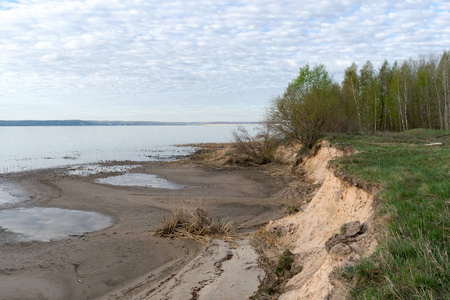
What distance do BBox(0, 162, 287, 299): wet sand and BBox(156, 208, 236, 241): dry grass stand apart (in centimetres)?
37

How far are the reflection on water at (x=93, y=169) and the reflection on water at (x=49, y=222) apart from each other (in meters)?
9.95

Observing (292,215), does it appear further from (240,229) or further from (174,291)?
(174,291)

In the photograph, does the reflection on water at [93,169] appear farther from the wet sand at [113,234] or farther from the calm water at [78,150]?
the calm water at [78,150]

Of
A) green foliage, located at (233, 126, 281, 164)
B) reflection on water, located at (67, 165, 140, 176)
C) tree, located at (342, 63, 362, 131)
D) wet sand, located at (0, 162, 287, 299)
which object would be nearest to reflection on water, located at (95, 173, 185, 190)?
wet sand, located at (0, 162, 287, 299)

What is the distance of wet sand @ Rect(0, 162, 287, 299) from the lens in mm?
7781

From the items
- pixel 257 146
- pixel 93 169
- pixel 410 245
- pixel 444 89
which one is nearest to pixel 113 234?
pixel 410 245

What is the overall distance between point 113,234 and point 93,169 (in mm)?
16596

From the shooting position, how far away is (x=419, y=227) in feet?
17.0

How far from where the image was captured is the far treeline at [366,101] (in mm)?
25797

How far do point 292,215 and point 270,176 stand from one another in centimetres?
1277

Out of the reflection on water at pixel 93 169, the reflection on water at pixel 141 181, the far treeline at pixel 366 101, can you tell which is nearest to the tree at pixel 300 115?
the far treeline at pixel 366 101

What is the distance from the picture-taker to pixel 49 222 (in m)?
12.8

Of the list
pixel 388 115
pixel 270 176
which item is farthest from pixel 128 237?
pixel 388 115

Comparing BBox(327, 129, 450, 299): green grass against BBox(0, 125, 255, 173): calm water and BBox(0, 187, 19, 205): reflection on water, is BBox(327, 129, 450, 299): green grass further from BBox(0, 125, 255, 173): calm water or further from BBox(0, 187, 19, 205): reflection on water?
BBox(0, 125, 255, 173): calm water
